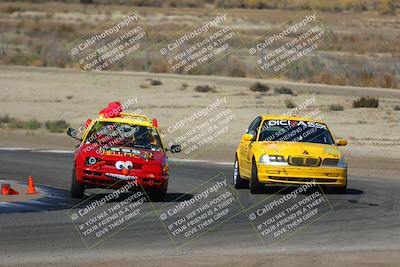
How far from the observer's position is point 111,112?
21766 mm

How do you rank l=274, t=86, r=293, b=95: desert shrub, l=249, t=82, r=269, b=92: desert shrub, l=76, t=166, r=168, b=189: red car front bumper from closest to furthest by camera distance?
l=76, t=166, r=168, b=189: red car front bumper < l=274, t=86, r=293, b=95: desert shrub < l=249, t=82, r=269, b=92: desert shrub

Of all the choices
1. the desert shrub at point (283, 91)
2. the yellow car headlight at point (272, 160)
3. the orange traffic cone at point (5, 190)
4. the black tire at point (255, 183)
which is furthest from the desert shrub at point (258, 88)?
the orange traffic cone at point (5, 190)

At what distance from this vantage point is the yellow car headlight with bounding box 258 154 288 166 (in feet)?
66.4

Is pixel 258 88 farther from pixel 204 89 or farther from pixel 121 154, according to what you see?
pixel 121 154

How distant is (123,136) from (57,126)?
18922mm

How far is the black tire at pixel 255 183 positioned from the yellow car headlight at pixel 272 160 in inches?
7.4

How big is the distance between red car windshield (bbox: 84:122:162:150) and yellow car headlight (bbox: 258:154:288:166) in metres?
1.89

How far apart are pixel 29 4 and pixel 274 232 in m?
96.2

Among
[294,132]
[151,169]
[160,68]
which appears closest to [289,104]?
[160,68]

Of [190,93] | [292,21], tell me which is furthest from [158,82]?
[292,21]

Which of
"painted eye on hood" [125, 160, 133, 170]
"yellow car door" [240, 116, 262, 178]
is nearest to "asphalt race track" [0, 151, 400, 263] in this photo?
"yellow car door" [240, 116, 262, 178]

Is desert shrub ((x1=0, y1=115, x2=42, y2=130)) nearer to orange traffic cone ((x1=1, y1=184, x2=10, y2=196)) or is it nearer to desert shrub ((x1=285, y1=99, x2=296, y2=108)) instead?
desert shrub ((x1=285, y1=99, x2=296, y2=108))

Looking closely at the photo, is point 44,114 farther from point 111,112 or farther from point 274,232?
point 274,232

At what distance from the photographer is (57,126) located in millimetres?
38469
